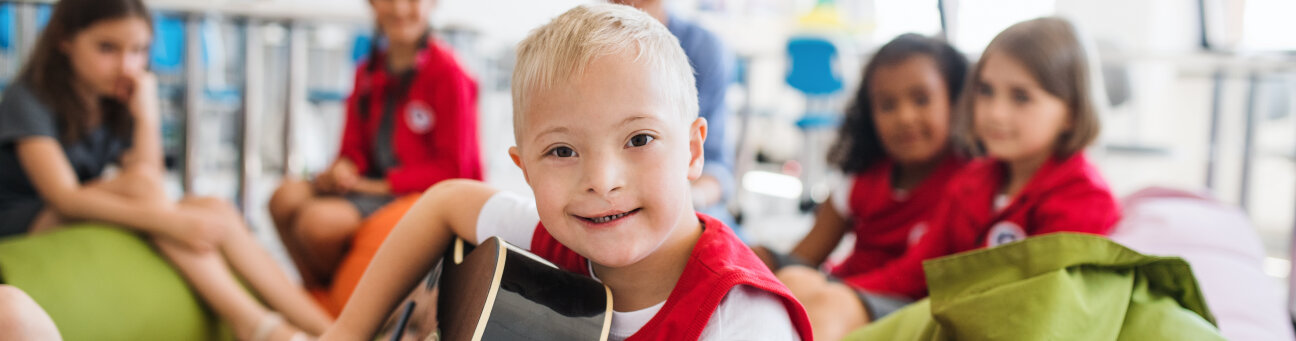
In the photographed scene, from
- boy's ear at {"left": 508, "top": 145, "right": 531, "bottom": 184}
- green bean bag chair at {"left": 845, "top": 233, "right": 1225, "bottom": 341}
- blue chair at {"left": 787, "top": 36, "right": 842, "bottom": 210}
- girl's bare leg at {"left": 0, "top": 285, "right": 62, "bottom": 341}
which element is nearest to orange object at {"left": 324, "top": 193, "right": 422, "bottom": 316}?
girl's bare leg at {"left": 0, "top": 285, "right": 62, "bottom": 341}

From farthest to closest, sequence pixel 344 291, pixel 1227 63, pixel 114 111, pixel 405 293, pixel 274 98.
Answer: pixel 274 98 < pixel 1227 63 < pixel 114 111 < pixel 344 291 < pixel 405 293

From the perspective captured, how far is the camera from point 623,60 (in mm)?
697

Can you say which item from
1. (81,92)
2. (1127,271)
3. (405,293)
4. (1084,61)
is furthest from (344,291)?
(1084,61)

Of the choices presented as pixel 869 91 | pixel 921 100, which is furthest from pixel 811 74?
pixel 921 100

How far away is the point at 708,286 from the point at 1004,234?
0.83 m

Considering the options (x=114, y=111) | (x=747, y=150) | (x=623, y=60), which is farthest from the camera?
(x=747, y=150)

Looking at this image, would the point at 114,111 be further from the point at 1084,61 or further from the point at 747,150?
the point at 747,150

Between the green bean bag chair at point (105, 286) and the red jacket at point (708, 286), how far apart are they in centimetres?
79

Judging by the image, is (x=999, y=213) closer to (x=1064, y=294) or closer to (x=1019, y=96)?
(x=1019, y=96)

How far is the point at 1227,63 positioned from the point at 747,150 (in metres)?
1.72

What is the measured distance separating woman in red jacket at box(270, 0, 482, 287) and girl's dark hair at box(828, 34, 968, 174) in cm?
77

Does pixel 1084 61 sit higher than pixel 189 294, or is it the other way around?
pixel 1084 61

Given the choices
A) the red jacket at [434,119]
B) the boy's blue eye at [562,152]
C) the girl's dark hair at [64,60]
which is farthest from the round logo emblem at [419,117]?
the boy's blue eye at [562,152]

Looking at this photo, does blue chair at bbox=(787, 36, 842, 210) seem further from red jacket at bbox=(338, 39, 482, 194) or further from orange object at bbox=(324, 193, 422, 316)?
orange object at bbox=(324, 193, 422, 316)
